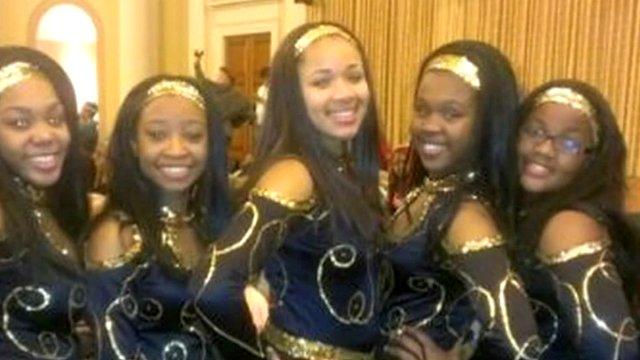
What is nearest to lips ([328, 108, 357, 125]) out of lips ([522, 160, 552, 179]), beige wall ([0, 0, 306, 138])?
lips ([522, 160, 552, 179])

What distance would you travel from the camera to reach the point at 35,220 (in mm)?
2293

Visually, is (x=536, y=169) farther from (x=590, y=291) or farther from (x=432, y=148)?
(x=590, y=291)

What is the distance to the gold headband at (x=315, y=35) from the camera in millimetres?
2312

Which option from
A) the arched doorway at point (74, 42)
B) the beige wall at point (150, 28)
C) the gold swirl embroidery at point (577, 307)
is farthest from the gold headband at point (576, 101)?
the arched doorway at point (74, 42)

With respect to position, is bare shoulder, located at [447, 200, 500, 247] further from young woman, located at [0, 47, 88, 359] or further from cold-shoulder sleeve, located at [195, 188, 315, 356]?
young woman, located at [0, 47, 88, 359]

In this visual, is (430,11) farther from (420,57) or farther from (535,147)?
(535,147)

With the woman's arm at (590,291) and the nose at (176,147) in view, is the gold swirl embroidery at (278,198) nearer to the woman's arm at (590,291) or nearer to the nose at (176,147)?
the nose at (176,147)

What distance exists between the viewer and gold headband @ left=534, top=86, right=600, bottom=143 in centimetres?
226

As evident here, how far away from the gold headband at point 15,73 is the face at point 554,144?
136 cm

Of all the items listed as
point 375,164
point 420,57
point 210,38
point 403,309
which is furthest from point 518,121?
point 210,38

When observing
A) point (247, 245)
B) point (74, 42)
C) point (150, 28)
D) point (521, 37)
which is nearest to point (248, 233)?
point (247, 245)

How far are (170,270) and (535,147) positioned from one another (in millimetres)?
1054

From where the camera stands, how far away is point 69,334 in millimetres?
2316

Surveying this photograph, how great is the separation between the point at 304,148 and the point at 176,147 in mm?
386
